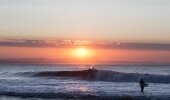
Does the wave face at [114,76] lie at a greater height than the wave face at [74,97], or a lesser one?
greater

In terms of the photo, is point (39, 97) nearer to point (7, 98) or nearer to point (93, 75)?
point (7, 98)

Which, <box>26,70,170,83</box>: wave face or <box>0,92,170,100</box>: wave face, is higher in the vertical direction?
<box>26,70,170,83</box>: wave face

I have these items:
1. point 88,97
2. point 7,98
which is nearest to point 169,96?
point 88,97

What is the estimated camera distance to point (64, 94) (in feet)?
133

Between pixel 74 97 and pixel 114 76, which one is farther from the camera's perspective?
pixel 114 76

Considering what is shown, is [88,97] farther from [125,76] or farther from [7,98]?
[125,76]

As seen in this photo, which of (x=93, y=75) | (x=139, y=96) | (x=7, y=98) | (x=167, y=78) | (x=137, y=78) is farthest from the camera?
(x=93, y=75)

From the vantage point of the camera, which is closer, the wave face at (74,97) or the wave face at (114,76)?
the wave face at (74,97)

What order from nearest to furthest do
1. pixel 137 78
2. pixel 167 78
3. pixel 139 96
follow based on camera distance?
1. pixel 139 96
2. pixel 167 78
3. pixel 137 78

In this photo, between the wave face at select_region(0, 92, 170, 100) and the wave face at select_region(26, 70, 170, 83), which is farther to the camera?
the wave face at select_region(26, 70, 170, 83)

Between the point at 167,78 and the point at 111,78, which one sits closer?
the point at 167,78

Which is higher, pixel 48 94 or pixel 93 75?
pixel 93 75

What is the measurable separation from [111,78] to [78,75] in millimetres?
9942

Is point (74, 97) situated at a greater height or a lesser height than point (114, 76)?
lesser
